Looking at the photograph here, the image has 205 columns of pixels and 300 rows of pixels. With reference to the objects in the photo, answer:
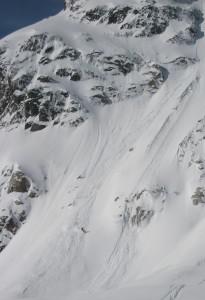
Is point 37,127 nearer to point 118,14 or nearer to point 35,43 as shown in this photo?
point 35,43

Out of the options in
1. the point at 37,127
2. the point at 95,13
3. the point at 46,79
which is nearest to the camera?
the point at 37,127

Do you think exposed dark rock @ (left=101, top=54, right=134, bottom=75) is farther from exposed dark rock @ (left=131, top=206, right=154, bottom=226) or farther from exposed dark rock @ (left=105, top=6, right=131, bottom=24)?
exposed dark rock @ (left=131, top=206, right=154, bottom=226)

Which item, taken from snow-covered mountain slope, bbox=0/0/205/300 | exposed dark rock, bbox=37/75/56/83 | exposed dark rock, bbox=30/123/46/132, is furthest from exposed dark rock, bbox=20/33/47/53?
exposed dark rock, bbox=30/123/46/132

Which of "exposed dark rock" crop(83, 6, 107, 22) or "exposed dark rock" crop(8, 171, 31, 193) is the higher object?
"exposed dark rock" crop(83, 6, 107, 22)

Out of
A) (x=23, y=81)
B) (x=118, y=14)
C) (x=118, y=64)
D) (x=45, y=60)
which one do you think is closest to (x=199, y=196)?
(x=118, y=64)

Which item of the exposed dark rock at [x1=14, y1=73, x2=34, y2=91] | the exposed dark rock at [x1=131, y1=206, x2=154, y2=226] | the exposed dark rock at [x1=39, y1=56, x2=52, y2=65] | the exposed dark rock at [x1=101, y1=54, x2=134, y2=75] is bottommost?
the exposed dark rock at [x1=131, y1=206, x2=154, y2=226]

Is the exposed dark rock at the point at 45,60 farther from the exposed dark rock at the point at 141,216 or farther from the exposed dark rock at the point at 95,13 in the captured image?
the exposed dark rock at the point at 141,216

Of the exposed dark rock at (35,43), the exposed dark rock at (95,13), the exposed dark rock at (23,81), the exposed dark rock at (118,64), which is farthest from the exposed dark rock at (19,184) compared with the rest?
the exposed dark rock at (95,13)

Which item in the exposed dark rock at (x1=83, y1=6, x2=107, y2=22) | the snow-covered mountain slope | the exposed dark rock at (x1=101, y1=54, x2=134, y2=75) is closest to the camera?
the snow-covered mountain slope

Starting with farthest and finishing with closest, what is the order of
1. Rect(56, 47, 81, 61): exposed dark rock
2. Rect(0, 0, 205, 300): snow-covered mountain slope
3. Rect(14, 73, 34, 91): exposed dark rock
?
Rect(56, 47, 81, 61): exposed dark rock, Rect(14, 73, 34, 91): exposed dark rock, Rect(0, 0, 205, 300): snow-covered mountain slope

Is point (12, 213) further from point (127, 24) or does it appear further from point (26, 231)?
point (127, 24)

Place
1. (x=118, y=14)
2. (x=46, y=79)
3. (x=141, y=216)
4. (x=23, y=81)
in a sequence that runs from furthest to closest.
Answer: (x=118, y=14) < (x=23, y=81) < (x=46, y=79) < (x=141, y=216)
